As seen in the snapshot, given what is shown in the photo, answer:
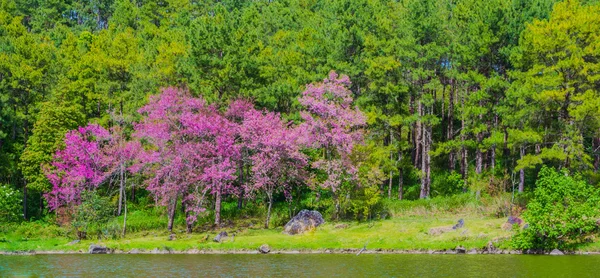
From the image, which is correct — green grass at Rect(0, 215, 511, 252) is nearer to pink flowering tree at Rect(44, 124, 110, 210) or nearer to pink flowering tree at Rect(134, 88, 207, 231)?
pink flowering tree at Rect(134, 88, 207, 231)

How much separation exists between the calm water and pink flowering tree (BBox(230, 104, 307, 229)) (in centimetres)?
1194

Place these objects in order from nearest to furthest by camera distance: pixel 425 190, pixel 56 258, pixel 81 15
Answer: pixel 56 258 < pixel 425 190 < pixel 81 15

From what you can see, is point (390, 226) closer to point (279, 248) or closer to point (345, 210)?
point (345, 210)

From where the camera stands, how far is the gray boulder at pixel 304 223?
151 feet

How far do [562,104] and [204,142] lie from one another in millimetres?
29820

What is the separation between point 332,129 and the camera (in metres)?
49.4

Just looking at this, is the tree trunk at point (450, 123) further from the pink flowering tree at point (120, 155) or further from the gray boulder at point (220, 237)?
the pink flowering tree at point (120, 155)

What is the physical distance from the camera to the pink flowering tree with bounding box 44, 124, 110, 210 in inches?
2089

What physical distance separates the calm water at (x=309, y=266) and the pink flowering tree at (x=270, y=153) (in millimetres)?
11944

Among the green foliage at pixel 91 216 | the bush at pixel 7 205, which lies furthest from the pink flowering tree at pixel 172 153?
the bush at pixel 7 205

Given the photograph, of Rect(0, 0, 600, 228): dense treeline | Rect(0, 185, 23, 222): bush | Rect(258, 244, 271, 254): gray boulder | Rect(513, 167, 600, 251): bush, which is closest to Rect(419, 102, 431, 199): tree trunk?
Rect(0, 0, 600, 228): dense treeline

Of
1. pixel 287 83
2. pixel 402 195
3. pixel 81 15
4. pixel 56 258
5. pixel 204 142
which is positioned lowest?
pixel 56 258

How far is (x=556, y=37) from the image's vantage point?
4378cm

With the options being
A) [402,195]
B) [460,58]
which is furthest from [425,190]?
[460,58]
